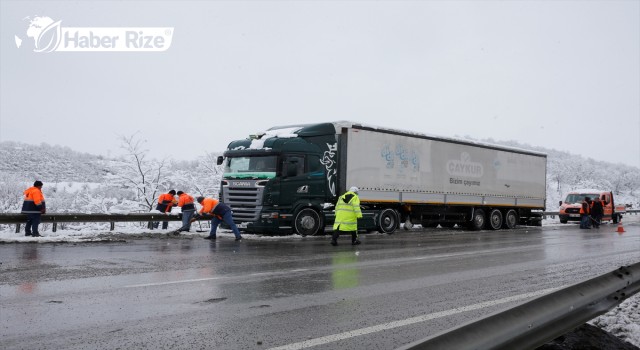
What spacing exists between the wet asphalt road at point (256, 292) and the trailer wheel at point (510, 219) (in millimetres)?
12979

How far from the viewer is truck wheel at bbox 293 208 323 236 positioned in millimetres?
17688

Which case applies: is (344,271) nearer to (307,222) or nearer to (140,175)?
(307,222)

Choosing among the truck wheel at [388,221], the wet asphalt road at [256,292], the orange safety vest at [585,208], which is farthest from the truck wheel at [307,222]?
the orange safety vest at [585,208]

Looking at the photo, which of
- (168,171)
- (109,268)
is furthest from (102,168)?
(109,268)

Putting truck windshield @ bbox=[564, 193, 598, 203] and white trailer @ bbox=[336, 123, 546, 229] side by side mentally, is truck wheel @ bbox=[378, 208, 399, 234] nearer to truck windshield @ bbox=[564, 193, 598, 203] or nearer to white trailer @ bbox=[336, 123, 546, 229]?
white trailer @ bbox=[336, 123, 546, 229]

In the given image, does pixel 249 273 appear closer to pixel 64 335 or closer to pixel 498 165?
pixel 64 335

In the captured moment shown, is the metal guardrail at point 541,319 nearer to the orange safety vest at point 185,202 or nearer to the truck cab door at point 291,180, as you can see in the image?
the truck cab door at point 291,180

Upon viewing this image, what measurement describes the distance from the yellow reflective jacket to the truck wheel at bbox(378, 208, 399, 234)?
594 cm

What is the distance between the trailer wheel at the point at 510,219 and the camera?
25.8 metres

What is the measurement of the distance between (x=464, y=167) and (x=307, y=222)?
8352 mm

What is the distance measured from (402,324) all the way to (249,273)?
384 cm

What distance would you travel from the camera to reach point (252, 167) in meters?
17.7

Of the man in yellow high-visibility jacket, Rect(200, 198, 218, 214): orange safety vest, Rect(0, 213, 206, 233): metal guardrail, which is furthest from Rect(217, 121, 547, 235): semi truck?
the man in yellow high-visibility jacket

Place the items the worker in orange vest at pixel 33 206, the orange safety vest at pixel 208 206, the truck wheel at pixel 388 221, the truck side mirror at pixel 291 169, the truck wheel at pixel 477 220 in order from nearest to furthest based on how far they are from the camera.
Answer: the worker in orange vest at pixel 33 206, the orange safety vest at pixel 208 206, the truck side mirror at pixel 291 169, the truck wheel at pixel 388 221, the truck wheel at pixel 477 220
